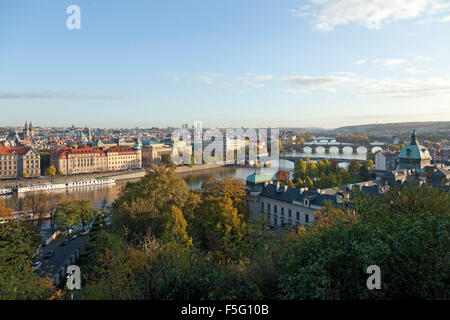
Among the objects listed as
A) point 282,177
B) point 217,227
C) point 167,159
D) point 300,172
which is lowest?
point 282,177

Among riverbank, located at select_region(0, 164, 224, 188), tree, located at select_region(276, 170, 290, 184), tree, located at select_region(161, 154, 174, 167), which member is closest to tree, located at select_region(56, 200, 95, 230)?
tree, located at select_region(276, 170, 290, 184)

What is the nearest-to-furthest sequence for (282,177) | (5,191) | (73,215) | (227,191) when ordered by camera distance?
(227,191)
(73,215)
(282,177)
(5,191)

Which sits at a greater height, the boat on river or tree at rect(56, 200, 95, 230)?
tree at rect(56, 200, 95, 230)

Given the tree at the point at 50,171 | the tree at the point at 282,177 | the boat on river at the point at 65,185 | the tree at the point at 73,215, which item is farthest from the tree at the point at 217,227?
the tree at the point at 50,171

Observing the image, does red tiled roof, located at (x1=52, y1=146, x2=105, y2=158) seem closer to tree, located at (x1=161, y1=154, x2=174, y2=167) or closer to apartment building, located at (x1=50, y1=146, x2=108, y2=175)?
apartment building, located at (x1=50, y1=146, x2=108, y2=175)

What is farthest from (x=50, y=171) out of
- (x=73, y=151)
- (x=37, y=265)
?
(x=37, y=265)

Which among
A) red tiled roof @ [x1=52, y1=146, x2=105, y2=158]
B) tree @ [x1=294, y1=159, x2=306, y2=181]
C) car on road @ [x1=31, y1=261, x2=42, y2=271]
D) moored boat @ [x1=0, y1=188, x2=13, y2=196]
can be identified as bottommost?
moored boat @ [x1=0, y1=188, x2=13, y2=196]

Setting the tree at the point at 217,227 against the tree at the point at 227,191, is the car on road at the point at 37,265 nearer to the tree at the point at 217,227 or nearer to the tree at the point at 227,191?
the tree at the point at 217,227

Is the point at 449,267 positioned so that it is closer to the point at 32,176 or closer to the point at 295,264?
the point at 295,264

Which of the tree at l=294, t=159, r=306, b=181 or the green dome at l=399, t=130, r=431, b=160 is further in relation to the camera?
the tree at l=294, t=159, r=306, b=181

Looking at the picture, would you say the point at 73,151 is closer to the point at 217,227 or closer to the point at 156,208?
the point at 156,208
